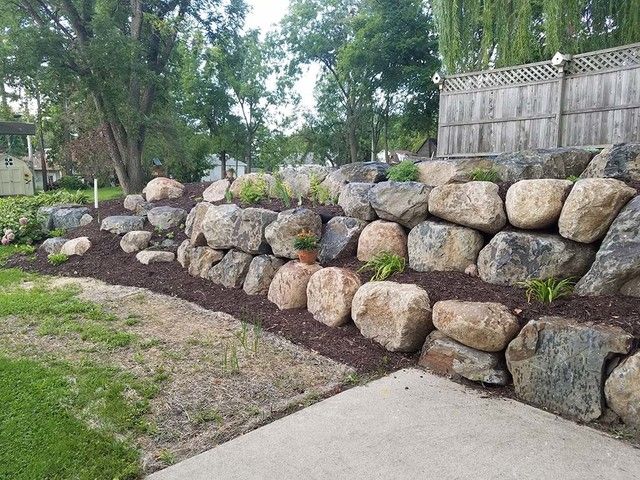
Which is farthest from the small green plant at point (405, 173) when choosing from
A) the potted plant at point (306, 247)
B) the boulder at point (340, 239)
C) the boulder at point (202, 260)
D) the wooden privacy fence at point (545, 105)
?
the wooden privacy fence at point (545, 105)

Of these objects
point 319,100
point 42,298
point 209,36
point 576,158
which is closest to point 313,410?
point 576,158

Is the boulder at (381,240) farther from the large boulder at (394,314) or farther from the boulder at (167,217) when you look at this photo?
the boulder at (167,217)

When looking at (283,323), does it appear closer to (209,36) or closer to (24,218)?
(24,218)

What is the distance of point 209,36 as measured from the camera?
499 inches

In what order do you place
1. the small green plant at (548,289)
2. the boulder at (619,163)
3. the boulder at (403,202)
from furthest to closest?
the boulder at (403,202) < the boulder at (619,163) < the small green plant at (548,289)

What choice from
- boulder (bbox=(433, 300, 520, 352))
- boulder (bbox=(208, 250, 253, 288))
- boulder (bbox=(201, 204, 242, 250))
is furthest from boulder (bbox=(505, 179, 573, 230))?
boulder (bbox=(201, 204, 242, 250))

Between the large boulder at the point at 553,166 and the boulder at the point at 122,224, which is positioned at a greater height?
the large boulder at the point at 553,166

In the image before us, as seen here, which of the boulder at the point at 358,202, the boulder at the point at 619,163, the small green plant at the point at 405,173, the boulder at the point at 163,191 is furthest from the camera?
the boulder at the point at 163,191

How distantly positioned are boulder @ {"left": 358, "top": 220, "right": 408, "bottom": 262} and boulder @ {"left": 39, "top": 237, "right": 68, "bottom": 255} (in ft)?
17.2

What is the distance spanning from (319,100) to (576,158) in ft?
64.1

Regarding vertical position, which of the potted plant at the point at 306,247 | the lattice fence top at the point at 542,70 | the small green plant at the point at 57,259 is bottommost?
the small green plant at the point at 57,259

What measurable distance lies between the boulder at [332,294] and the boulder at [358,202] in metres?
0.74

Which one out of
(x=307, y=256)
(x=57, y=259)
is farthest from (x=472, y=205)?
(x=57, y=259)

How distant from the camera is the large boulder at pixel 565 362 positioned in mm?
2473
